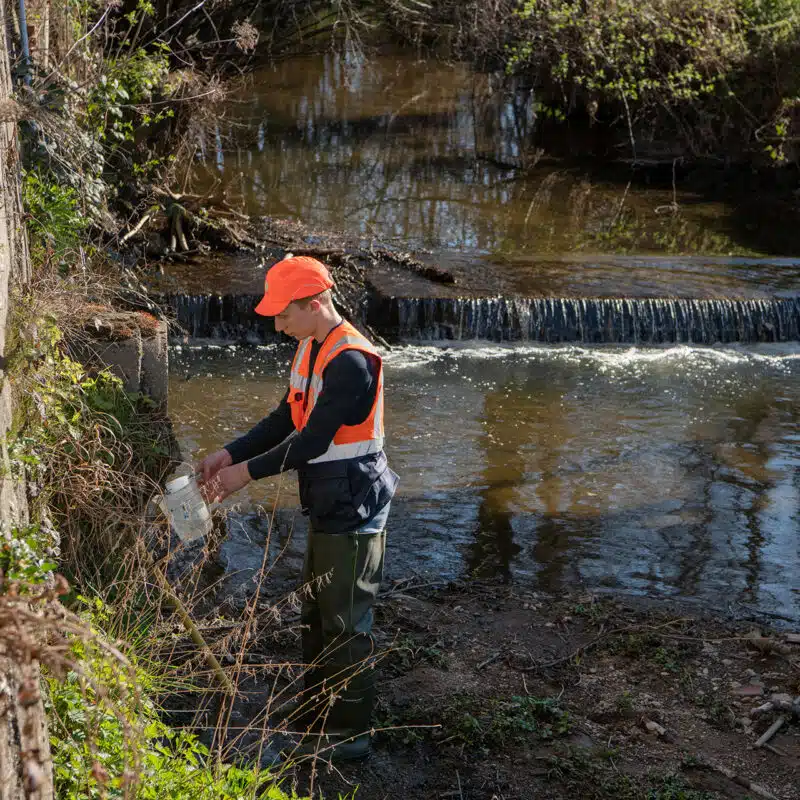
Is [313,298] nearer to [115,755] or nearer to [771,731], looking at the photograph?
[115,755]

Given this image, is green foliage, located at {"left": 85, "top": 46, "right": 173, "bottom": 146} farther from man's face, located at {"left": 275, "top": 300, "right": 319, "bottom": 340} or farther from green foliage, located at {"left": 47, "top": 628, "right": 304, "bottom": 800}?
green foliage, located at {"left": 47, "top": 628, "right": 304, "bottom": 800}

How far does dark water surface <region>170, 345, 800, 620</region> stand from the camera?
6.71 m

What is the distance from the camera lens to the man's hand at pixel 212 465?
14.3 feet

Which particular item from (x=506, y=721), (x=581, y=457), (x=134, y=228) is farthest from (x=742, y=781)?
(x=134, y=228)

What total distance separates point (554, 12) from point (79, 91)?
10.6m

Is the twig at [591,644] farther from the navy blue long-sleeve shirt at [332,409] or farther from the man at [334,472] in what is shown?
the navy blue long-sleeve shirt at [332,409]

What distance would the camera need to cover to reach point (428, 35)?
76.0 feet

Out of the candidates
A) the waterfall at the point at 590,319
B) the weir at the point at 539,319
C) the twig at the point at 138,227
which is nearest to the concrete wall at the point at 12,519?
the twig at the point at 138,227

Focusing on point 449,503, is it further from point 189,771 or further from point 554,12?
point 554,12

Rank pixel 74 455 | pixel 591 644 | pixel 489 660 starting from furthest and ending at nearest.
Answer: pixel 591 644 < pixel 489 660 < pixel 74 455

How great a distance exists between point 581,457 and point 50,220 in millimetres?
4458

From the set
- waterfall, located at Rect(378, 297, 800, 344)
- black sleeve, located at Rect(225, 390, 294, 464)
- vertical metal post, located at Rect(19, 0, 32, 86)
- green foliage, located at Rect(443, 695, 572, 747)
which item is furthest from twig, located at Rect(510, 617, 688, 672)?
waterfall, located at Rect(378, 297, 800, 344)

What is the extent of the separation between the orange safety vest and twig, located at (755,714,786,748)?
2046 millimetres

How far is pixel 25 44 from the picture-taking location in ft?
22.2
